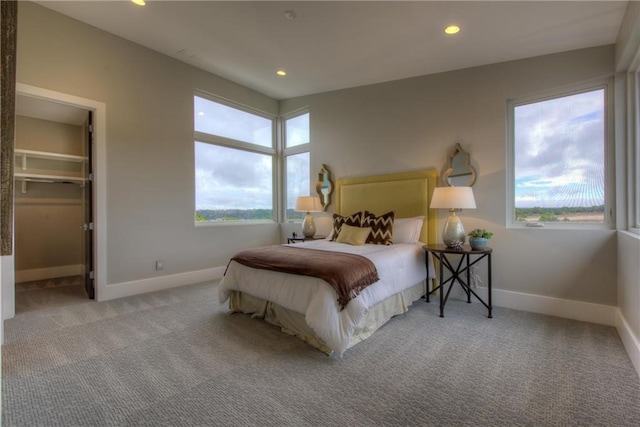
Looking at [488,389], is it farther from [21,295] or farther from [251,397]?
[21,295]

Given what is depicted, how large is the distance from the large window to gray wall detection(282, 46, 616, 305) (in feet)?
3.59

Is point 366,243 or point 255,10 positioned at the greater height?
point 255,10

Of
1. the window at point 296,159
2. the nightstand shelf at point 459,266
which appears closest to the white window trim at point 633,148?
the nightstand shelf at point 459,266

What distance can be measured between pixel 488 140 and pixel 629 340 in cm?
227

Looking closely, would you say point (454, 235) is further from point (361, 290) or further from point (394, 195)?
point (361, 290)

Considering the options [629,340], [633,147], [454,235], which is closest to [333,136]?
[454,235]

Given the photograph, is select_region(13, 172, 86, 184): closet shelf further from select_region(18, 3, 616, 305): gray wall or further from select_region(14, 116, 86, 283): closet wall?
select_region(18, 3, 616, 305): gray wall

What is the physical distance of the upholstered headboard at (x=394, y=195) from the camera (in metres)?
4.04

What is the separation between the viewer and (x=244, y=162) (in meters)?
5.40

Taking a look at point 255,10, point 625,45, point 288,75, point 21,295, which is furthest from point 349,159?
point 21,295

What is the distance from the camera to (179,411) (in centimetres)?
178

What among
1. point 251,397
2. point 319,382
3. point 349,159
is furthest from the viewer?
point 349,159

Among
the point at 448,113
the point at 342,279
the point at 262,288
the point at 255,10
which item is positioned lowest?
the point at 262,288

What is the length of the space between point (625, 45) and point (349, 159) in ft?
10.3
